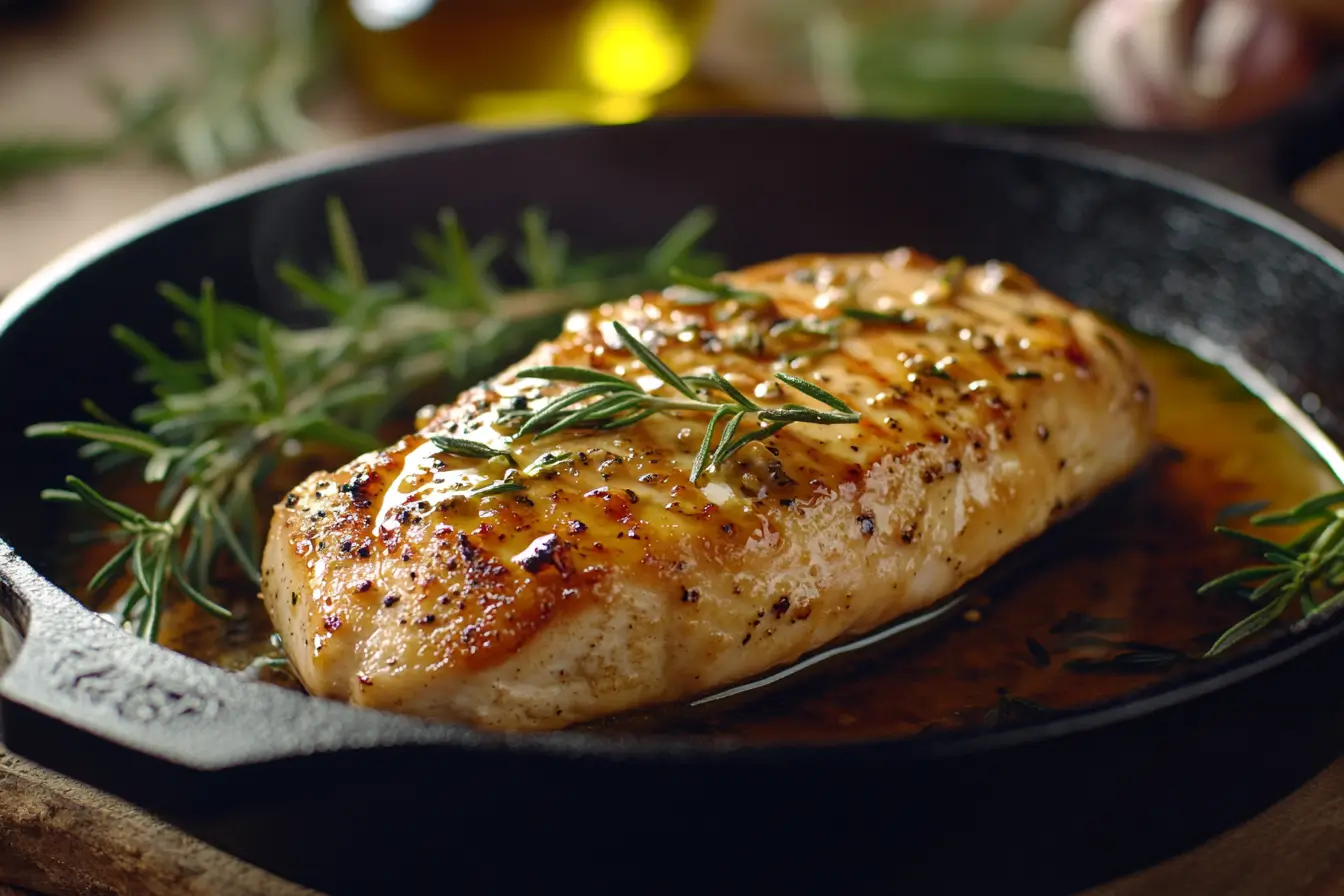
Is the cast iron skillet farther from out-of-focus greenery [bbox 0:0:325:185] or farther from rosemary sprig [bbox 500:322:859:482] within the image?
out-of-focus greenery [bbox 0:0:325:185]

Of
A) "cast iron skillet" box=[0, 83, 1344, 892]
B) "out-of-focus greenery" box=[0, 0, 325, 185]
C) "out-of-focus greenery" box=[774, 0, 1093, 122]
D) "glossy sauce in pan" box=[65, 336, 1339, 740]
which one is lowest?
"cast iron skillet" box=[0, 83, 1344, 892]

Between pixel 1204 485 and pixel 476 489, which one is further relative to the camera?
pixel 1204 485

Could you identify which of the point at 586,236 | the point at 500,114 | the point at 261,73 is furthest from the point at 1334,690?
the point at 261,73

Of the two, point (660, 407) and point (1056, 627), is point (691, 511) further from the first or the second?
point (1056, 627)

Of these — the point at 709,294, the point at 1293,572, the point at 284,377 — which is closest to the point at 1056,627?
the point at 1293,572

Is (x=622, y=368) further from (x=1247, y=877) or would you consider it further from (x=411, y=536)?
(x=1247, y=877)

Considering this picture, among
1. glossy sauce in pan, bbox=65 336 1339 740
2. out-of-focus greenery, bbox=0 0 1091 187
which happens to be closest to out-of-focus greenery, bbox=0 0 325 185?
out-of-focus greenery, bbox=0 0 1091 187
